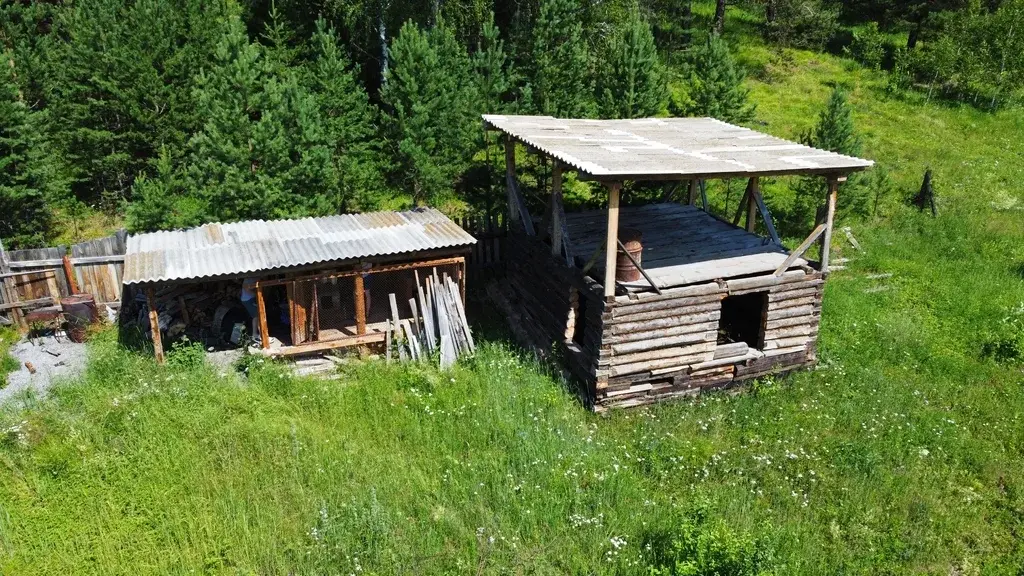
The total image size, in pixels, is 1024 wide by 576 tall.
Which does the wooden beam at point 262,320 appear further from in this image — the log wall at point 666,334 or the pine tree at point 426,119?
the pine tree at point 426,119

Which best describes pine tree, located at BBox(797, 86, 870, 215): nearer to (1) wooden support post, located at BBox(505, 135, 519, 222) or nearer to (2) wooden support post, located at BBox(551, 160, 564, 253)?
(1) wooden support post, located at BBox(505, 135, 519, 222)

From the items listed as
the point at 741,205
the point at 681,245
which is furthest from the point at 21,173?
the point at 741,205

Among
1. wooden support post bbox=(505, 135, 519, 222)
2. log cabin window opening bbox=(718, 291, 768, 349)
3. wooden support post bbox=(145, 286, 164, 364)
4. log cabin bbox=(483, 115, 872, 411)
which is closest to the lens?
log cabin bbox=(483, 115, 872, 411)

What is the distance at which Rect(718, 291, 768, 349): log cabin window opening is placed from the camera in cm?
1383

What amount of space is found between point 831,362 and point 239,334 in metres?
11.8

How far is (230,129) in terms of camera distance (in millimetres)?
Result: 15695

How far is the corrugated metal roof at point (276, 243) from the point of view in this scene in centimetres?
1220

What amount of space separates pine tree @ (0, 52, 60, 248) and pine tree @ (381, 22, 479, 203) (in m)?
8.96

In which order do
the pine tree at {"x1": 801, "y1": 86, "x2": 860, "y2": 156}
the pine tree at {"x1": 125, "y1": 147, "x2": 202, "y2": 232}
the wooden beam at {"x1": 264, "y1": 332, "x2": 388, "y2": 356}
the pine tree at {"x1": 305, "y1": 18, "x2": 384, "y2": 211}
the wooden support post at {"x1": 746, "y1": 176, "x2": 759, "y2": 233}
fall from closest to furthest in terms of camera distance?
the wooden beam at {"x1": 264, "y1": 332, "x2": 388, "y2": 356} < the wooden support post at {"x1": 746, "y1": 176, "x2": 759, "y2": 233} < the pine tree at {"x1": 125, "y1": 147, "x2": 202, "y2": 232} < the pine tree at {"x1": 305, "y1": 18, "x2": 384, "y2": 211} < the pine tree at {"x1": 801, "y1": 86, "x2": 860, "y2": 156}

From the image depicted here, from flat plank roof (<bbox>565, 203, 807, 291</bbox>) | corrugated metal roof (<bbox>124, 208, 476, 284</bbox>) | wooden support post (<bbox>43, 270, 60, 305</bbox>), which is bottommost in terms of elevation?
wooden support post (<bbox>43, 270, 60, 305</bbox>)

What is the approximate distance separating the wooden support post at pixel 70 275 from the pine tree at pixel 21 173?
3959mm

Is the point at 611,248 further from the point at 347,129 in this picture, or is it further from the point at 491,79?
the point at 491,79

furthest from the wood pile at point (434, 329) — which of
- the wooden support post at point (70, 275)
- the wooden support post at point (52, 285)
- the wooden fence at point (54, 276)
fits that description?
the wooden support post at point (52, 285)

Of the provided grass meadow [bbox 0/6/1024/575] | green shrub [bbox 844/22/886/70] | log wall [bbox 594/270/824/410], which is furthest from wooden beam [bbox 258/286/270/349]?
green shrub [bbox 844/22/886/70]
